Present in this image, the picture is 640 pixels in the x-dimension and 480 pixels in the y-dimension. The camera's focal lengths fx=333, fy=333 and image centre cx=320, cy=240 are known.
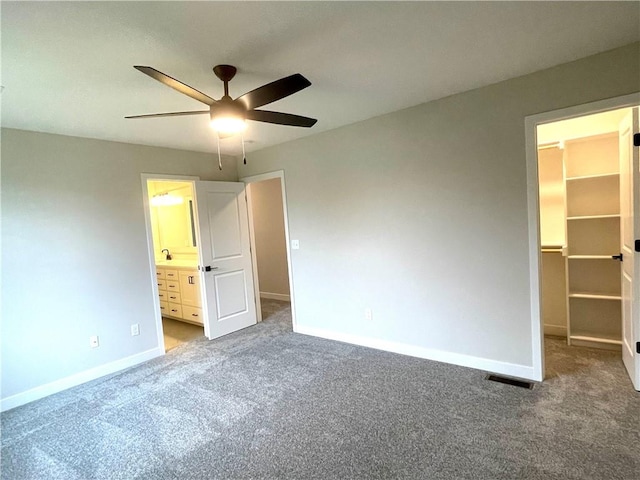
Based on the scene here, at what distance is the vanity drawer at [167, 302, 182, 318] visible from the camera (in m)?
4.87

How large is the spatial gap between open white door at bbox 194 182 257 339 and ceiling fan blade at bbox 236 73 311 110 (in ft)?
8.13

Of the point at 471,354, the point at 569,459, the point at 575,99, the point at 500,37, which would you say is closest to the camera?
the point at 569,459

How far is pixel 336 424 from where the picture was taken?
227cm

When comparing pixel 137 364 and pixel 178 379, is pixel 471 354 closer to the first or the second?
pixel 178 379

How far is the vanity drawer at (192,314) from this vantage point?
4.56 m

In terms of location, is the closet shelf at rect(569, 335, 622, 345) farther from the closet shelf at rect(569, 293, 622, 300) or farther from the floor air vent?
the floor air vent

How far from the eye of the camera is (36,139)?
117 inches

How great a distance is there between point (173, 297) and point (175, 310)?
0.20 metres

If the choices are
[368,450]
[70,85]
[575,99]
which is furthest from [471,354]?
[70,85]

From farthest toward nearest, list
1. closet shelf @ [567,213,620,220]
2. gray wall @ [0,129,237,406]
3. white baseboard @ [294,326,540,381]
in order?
1. closet shelf @ [567,213,620,220]
2. gray wall @ [0,129,237,406]
3. white baseboard @ [294,326,540,381]

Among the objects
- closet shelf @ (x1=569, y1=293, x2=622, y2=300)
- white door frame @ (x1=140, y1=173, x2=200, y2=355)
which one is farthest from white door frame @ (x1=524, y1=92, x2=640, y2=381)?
white door frame @ (x1=140, y1=173, x2=200, y2=355)

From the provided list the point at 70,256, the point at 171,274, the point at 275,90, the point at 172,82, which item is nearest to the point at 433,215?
the point at 275,90

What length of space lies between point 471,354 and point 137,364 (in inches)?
133

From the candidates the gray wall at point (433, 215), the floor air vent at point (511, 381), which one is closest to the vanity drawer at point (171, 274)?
the gray wall at point (433, 215)
